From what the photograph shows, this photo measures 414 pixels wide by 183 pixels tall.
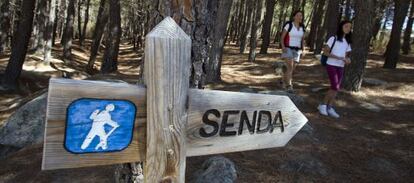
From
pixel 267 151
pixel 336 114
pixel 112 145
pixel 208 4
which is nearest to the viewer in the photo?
pixel 112 145

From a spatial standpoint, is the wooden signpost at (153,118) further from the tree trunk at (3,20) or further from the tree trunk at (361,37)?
the tree trunk at (3,20)

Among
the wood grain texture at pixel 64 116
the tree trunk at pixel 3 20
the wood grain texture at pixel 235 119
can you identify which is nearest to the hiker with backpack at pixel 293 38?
the wood grain texture at pixel 235 119

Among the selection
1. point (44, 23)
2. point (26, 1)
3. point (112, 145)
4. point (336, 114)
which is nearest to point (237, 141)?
point (112, 145)

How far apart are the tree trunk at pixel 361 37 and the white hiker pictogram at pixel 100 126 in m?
8.99

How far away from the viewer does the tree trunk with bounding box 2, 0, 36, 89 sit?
44.9ft

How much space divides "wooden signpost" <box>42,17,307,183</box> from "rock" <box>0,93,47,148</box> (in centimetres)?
693

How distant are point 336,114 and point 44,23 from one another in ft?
53.7

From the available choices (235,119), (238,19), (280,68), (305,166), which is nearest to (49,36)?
(280,68)

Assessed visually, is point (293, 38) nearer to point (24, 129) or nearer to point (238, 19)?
point (24, 129)

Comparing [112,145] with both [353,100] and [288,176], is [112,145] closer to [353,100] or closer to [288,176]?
[288,176]

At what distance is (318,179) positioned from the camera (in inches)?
217

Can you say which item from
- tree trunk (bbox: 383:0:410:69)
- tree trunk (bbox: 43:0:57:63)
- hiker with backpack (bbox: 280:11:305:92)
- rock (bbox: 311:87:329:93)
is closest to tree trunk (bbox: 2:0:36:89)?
tree trunk (bbox: 43:0:57:63)

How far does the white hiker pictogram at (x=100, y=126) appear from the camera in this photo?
143cm

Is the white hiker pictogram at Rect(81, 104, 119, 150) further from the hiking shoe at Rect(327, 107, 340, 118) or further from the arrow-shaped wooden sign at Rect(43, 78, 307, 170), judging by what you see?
the hiking shoe at Rect(327, 107, 340, 118)
